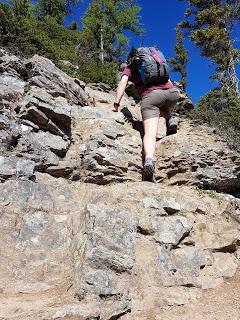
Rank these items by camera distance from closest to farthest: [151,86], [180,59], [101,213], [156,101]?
1. [101,213]
2. [156,101]
3. [151,86]
4. [180,59]

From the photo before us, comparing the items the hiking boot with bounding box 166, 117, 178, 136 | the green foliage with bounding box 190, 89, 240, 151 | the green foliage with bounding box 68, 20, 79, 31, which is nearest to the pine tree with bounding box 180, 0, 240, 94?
the green foliage with bounding box 190, 89, 240, 151

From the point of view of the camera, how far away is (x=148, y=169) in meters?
5.96

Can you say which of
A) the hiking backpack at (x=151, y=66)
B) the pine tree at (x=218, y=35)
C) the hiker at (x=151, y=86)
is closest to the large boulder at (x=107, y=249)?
the hiker at (x=151, y=86)

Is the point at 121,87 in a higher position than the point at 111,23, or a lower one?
lower

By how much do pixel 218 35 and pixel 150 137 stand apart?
1237cm

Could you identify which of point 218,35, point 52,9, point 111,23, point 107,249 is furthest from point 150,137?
point 52,9

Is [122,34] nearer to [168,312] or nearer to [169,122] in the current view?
[169,122]

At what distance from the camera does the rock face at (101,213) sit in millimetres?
3895

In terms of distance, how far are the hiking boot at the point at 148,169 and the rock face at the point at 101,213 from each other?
23cm

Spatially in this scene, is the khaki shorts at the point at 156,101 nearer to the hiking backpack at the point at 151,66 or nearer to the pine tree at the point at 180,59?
the hiking backpack at the point at 151,66

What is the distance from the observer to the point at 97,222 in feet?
14.9

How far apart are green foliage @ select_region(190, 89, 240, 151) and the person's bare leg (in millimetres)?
2045

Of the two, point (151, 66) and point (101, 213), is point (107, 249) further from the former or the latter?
point (151, 66)

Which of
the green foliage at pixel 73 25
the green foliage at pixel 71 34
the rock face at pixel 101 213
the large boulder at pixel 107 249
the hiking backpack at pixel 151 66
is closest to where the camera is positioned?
the large boulder at pixel 107 249
